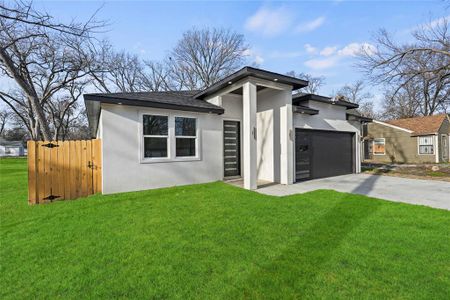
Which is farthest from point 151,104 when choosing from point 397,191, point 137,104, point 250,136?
point 397,191

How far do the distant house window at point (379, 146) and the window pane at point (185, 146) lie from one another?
19.1 m

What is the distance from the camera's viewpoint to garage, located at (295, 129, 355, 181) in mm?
8828

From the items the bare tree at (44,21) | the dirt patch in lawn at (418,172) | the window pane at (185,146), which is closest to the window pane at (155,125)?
the window pane at (185,146)

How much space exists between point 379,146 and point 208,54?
20.9m

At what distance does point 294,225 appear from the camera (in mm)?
3789

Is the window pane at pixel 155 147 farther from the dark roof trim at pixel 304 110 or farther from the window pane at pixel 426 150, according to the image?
the window pane at pixel 426 150

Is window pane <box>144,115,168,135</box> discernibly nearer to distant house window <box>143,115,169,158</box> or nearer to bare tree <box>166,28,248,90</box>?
distant house window <box>143,115,169,158</box>

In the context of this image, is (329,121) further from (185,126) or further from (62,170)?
(62,170)

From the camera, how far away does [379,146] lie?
19641 millimetres

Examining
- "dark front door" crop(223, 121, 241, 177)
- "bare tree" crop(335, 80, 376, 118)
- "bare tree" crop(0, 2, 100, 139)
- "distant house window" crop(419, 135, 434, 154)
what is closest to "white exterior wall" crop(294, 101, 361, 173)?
"dark front door" crop(223, 121, 241, 177)

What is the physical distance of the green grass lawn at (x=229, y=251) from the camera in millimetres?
2164

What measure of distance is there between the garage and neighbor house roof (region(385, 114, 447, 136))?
11.7 metres

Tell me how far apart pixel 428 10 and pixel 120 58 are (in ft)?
94.3

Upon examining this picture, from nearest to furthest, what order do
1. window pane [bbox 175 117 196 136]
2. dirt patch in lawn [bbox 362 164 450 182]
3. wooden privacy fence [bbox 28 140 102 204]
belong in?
wooden privacy fence [bbox 28 140 102 204] → window pane [bbox 175 117 196 136] → dirt patch in lawn [bbox 362 164 450 182]
